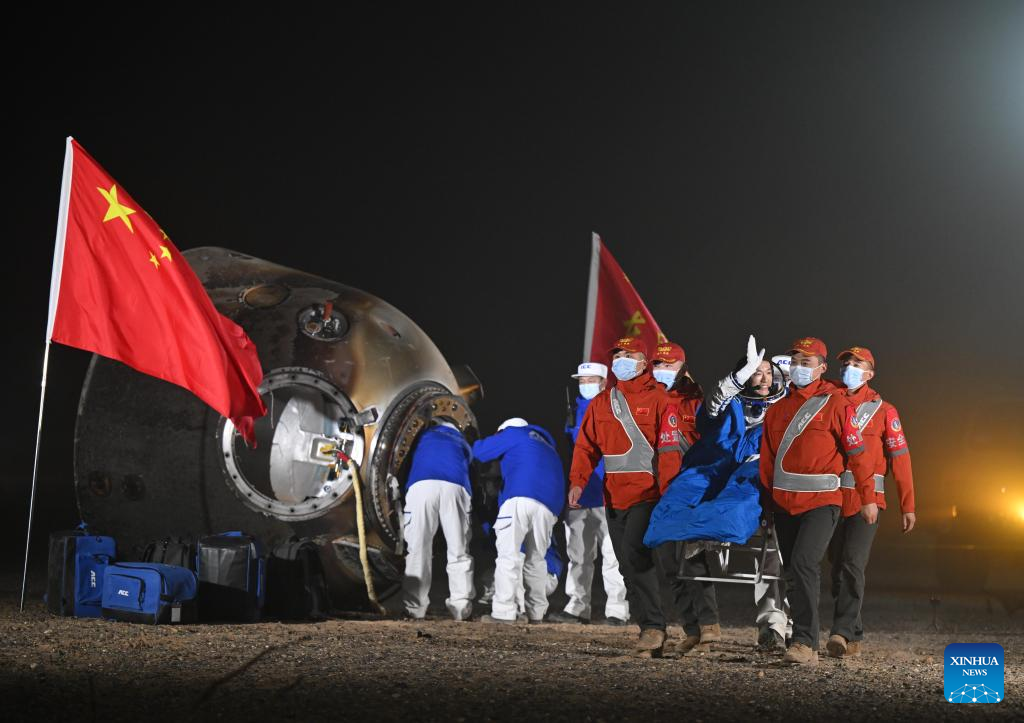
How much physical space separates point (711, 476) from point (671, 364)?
792 mm

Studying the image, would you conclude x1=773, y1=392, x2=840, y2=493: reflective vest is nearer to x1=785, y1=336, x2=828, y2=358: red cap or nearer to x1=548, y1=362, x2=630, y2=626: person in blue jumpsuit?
x1=785, y1=336, x2=828, y2=358: red cap

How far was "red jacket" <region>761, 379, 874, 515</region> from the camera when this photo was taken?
707 centimetres

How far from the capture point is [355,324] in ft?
31.4

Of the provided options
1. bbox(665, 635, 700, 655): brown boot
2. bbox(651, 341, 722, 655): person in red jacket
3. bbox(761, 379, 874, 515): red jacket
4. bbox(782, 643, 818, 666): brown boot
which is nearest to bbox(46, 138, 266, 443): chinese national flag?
bbox(651, 341, 722, 655): person in red jacket

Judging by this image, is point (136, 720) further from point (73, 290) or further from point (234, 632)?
point (73, 290)

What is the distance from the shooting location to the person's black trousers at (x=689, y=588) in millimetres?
7398

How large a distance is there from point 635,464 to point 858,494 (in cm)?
135

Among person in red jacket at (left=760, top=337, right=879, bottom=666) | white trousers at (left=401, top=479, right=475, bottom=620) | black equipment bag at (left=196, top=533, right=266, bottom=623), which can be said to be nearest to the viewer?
person in red jacket at (left=760, top=337, right=879, bottom=666)

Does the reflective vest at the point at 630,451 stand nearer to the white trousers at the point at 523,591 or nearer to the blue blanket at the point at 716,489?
the blue blanket at the point at 716,489

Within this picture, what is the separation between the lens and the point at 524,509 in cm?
955

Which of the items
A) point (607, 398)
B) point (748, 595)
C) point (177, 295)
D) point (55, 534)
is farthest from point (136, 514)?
point (748, 595)

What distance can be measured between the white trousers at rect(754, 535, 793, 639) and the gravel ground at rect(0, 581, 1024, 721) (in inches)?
10.5

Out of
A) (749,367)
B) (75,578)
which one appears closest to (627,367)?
(749,367)

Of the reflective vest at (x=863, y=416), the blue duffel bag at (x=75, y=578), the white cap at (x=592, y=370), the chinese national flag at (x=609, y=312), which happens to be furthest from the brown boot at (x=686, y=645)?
the chinese national flag at (x=609, y=312)
